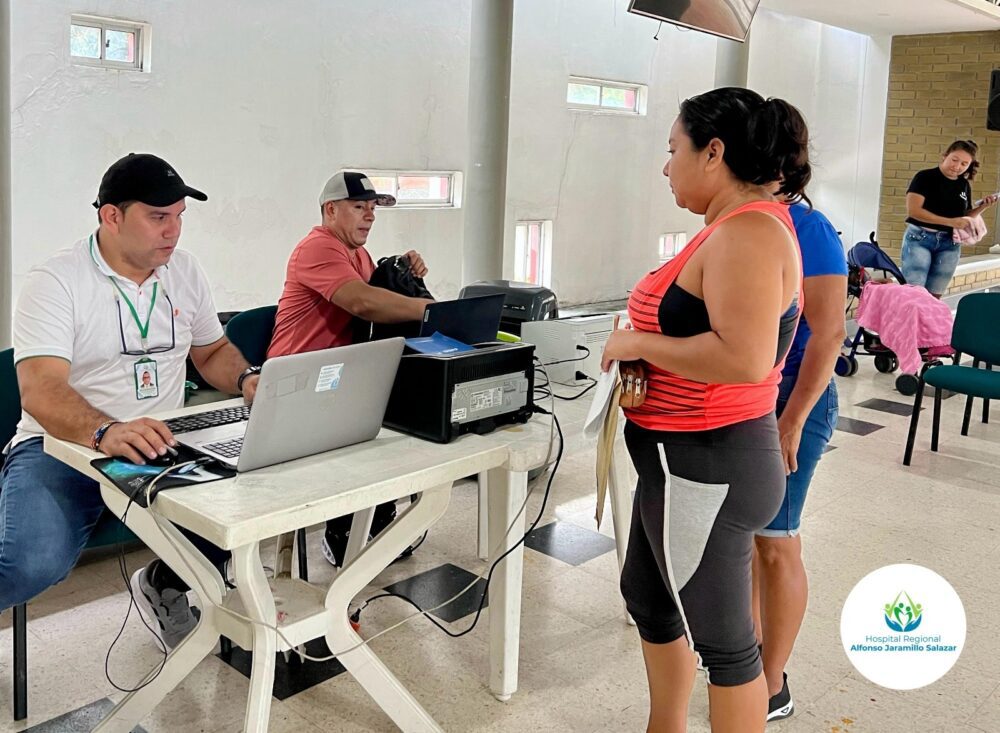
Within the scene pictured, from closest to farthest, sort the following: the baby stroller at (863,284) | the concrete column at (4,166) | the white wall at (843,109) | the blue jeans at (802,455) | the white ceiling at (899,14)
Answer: the blue jeans at (802,455)
the concrete column at (4,166)
the baby stroller at (863,284)
the white ceiling at (899,14)
the white wall at (843,109)

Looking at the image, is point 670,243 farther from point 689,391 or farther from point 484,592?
point 689,391

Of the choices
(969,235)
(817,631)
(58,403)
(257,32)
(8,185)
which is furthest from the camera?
(969,235)

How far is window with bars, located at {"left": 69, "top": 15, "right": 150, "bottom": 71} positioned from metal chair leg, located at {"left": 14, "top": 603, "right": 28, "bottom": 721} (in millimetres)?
2818

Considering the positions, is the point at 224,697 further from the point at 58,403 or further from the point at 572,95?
the point at 572,95

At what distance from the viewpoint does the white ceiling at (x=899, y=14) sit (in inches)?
324

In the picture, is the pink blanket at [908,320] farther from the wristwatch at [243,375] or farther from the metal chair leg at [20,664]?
the metal chair leg at [20,664]

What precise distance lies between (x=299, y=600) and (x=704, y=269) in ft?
3.78

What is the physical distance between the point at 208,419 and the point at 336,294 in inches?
37.5

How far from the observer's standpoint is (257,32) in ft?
16.4

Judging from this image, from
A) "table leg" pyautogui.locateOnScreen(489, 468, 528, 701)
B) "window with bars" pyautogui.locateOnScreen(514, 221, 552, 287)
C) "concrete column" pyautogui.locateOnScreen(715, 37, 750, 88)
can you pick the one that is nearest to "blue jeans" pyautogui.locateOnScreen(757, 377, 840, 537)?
"table leg" pyautogui.locateOnScreen(489, 468, 528, 701)

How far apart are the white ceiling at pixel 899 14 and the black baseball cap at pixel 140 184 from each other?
7043 mm

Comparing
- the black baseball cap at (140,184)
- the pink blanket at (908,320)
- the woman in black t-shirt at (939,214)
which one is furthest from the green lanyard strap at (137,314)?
the woman in black t-shirt at (939,214)

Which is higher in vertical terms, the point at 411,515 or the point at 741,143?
the point at 741,143

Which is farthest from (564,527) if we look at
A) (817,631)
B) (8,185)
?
(8,185)
